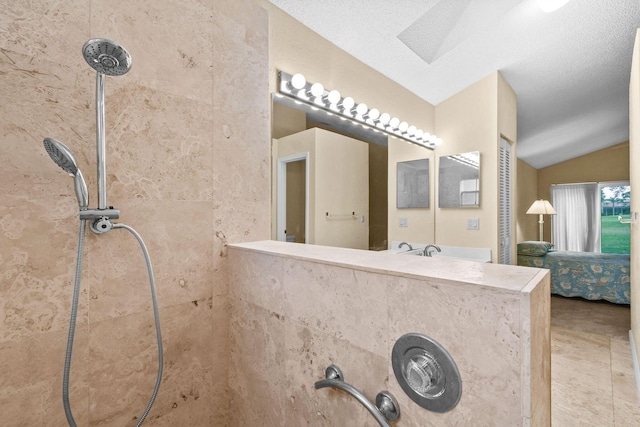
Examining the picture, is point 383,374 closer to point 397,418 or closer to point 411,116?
point 397,418

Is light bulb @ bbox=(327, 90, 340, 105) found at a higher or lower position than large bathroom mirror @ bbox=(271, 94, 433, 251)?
higher

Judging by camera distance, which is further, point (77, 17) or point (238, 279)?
point (238, 279)

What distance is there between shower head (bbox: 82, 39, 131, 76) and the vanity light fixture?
877 mm

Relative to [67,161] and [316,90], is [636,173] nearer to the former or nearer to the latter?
[316,90]

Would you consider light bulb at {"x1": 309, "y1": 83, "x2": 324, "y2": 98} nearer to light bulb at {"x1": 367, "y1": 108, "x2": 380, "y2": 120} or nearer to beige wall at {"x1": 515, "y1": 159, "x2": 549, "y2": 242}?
light bulb at {"x1": 367, "y1": 108, "x2": 380, "y2": 120}

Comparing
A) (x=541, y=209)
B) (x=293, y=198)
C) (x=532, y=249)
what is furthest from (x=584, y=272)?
(x=293, y=198)

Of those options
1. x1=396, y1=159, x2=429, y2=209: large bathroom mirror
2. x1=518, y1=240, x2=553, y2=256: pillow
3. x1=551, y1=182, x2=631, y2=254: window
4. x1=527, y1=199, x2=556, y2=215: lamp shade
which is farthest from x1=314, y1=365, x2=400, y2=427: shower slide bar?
x1=551, y1=182, x2=631, y2=254: window

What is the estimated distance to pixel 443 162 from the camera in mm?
2160

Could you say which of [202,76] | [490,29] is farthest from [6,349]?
[490,29]

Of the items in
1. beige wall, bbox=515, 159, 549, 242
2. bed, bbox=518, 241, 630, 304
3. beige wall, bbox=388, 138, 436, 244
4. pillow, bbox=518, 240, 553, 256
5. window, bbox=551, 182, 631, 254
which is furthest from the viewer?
window, bbox=551, 182, 631, 254

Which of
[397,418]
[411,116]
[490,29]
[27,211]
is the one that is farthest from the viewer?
[411,116]

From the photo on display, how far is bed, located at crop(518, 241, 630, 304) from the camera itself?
11.0ft

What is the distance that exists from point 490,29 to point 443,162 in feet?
2.85

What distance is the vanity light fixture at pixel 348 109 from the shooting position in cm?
155
